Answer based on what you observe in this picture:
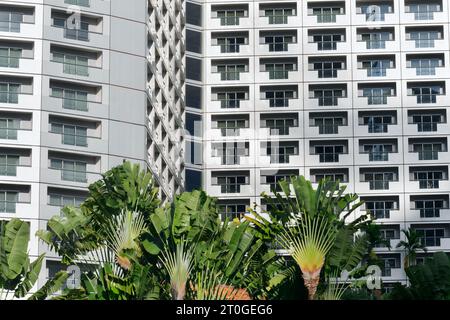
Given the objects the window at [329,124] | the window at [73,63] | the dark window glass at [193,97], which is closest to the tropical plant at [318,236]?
the window at [73,63]

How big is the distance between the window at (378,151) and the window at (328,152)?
2.79 m

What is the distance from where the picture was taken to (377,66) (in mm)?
115750

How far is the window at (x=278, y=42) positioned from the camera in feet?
380

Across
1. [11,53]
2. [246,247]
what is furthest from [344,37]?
[246,247]

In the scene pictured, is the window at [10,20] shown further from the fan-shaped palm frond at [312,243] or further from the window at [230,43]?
the fan-shaped palm frond at [312,243]

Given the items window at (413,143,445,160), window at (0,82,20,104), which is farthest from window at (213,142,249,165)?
window at (0,82,20,104)

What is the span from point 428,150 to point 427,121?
3386 millimetres

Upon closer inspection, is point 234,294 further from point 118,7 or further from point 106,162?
point 118,7

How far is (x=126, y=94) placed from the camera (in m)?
85.3

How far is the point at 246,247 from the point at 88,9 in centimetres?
4454

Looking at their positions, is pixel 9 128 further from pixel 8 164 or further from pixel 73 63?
pixel 73 63

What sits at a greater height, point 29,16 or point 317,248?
point 29,16

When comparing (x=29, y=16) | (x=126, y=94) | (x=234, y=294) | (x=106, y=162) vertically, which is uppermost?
(x=29, y=16)

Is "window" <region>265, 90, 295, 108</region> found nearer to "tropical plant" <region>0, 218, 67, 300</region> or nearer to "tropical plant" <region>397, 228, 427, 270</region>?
"tropical plant" <region>397, 228, 427, 270</region>
